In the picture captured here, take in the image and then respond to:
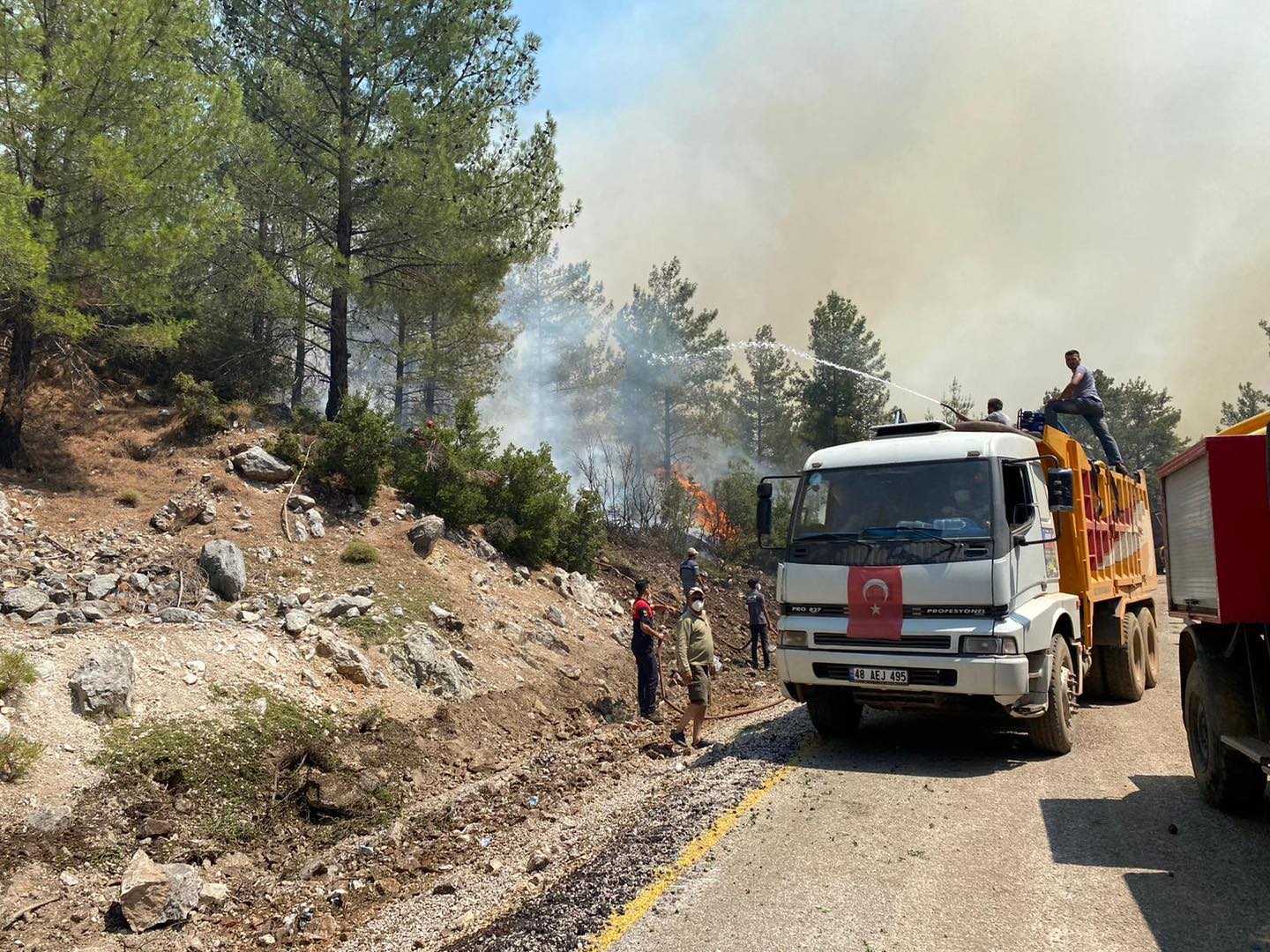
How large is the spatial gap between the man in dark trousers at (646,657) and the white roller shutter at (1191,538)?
5.65m

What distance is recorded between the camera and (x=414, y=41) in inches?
634

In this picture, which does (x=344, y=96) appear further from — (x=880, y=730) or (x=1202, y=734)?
(x=1202, y=734)

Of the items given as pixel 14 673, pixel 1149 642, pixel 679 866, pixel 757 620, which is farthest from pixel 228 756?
pixel 1149 642

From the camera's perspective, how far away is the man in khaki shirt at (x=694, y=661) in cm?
872

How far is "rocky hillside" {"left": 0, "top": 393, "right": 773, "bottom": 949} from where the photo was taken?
18.4 ft

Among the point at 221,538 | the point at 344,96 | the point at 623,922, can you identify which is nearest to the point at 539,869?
the point at 623,922

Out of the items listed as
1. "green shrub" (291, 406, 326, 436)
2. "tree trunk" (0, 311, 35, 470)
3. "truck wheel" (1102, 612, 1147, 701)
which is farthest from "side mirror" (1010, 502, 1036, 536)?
"tree trunk" (0, 311, 35, 470)

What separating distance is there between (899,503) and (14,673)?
7367mm

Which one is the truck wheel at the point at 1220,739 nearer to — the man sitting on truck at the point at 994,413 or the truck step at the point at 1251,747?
the truck step at the point at 1251,747

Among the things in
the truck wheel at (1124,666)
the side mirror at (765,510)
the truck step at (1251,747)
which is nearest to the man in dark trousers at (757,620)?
the truck wheel at (1124,666)

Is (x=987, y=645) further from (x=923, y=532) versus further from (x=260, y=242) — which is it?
(x=260, y=242)

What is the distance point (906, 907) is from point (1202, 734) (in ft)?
10.2

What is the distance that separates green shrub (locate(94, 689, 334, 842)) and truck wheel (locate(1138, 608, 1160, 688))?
10.0 metres

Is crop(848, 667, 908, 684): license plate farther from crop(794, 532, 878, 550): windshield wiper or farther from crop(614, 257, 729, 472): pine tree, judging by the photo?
crop(614, 257, 729, 472): pine tree
